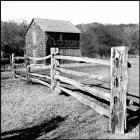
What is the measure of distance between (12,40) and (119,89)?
37762mm

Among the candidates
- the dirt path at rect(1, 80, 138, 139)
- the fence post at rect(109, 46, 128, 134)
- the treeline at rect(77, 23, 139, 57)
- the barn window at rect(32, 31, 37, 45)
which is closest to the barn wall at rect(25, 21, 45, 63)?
the barn window at rect(32, 31, 37, 45)

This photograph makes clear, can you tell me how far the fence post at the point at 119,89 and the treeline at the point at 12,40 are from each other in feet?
98.1

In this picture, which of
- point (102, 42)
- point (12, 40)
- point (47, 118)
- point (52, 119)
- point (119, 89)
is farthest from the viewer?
point (102, 42)

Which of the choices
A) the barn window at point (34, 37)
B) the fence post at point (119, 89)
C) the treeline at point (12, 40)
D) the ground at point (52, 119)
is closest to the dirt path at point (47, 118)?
the ground at point (52, 119)

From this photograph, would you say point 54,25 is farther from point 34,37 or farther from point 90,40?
point 90,40

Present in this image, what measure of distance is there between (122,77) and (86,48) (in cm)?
4274

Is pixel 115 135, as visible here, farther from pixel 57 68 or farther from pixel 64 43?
pixel 64 43

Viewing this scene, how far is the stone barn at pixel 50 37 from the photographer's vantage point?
31359 millimetres

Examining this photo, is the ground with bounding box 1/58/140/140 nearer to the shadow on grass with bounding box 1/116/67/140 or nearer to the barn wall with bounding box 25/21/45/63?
the shadow on grass with bounding box 1/116/67/140

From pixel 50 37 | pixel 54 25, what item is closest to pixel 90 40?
pixel 54 25

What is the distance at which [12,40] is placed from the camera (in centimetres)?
3988

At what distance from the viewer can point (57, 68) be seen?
8.27m

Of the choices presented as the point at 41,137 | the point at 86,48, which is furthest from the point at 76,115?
the point at 86,48

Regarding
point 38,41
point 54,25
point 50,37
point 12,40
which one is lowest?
point 38,41
